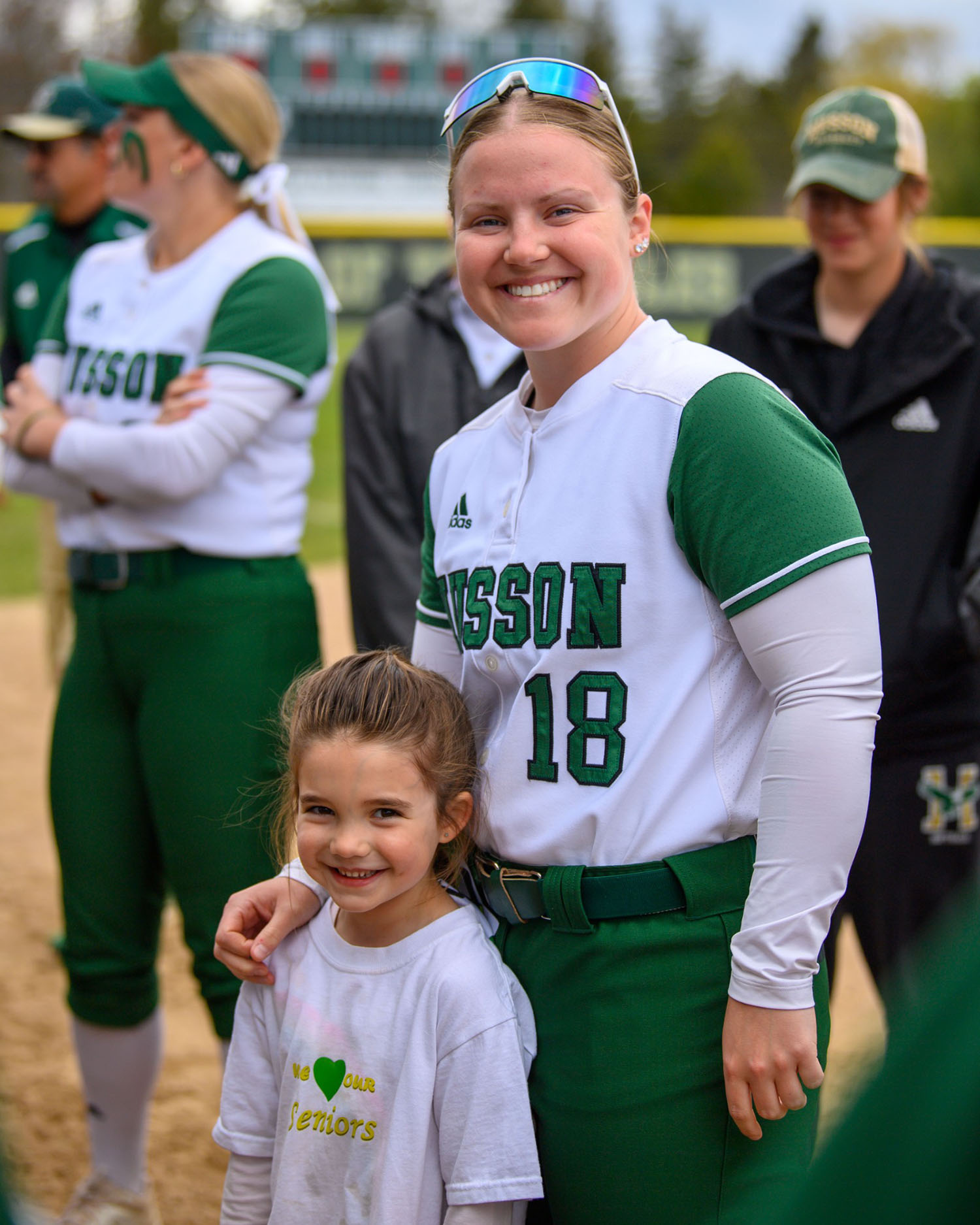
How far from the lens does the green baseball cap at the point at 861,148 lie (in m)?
Result: 2.71

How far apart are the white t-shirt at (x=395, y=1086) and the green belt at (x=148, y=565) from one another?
Answer: 3.31 feet

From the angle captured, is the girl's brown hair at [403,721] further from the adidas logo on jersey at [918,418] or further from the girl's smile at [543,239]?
the adidas logo on jersey at [918,418]

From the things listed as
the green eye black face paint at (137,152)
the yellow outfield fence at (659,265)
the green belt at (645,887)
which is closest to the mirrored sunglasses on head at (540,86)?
the green belt at (645,887)

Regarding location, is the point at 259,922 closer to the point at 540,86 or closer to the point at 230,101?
the point at 540,86

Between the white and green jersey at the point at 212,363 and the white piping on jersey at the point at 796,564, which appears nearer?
the white piping on jersey at the point at 796,564

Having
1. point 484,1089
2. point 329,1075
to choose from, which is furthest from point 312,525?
point 484,1089

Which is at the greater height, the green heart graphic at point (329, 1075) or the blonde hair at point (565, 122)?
the blonde hair at point (565, 122)

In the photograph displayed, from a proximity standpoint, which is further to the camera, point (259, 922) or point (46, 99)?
point (46, 99)

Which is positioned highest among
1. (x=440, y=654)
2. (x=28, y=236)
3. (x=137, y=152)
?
(x=28, y=236)

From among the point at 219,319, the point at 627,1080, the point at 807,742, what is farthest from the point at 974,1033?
the point at 219,319

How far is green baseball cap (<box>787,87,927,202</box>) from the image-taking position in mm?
2705

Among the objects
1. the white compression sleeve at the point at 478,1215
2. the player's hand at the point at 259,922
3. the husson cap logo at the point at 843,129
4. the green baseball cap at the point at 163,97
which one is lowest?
the white compression sleeve at the point at 478,1215

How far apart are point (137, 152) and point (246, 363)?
519 mm

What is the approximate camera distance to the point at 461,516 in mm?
1697
